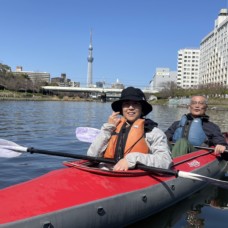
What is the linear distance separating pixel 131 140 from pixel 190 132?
2806mm

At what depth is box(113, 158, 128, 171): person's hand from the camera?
4.70 meters

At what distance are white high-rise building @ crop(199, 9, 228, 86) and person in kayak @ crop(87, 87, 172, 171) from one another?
322 ft

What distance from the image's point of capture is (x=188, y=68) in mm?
157500

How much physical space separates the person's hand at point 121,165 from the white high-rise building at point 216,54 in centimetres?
9868

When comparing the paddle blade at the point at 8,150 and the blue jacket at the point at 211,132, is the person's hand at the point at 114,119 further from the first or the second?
the blue jacket at the point at 211,132

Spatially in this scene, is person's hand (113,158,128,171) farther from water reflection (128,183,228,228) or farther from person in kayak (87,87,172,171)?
water reflection (128,183,228,228)

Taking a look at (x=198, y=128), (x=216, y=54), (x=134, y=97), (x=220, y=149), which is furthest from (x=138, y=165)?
(x=216, y=54)

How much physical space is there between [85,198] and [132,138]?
51.3 inches

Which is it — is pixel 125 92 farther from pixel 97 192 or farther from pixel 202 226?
pixel 202 226

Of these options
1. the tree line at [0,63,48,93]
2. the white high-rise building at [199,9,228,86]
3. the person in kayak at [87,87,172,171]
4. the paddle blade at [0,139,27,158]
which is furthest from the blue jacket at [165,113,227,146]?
the tree line at [0,63,48,93]

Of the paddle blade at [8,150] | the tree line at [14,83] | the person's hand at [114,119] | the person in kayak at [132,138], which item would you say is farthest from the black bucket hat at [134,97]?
the tree line at [14,83]

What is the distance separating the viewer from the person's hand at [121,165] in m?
4.70

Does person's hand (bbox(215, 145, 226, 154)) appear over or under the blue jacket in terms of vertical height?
under

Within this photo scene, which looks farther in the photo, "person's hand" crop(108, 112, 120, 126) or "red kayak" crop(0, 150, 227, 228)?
"person's hand" crop(108, 112, 120, 126)
